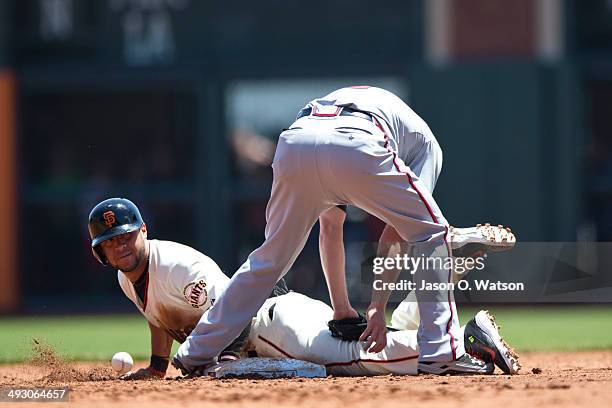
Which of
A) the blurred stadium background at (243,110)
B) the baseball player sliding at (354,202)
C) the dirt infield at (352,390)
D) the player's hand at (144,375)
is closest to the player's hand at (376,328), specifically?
the baseball player sliding at (354,202)

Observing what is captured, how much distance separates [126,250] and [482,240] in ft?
5.81

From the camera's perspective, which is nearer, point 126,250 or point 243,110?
point 126,250

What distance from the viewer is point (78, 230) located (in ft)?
47.5

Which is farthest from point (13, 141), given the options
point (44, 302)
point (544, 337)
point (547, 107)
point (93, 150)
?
point (544, 337)

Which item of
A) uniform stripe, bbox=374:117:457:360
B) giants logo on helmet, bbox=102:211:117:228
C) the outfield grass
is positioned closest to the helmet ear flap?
giants logo on helmet, bbox=102:211:117:228

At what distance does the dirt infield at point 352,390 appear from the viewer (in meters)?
4.76

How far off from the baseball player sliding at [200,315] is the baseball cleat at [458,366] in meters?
0.06

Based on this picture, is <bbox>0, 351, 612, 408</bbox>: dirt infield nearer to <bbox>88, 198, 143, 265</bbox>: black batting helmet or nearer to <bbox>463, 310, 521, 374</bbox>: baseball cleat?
<bbox>463, 310, 521, 374</bbox>: baseball cleat

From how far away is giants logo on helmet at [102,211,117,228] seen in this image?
238 inches

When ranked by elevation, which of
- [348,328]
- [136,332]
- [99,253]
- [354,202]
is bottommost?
[136,332]

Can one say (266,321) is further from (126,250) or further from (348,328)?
(126,250)

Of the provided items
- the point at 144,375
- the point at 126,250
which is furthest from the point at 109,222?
the point at 144,375

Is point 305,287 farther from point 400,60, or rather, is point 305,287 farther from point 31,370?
point 31,370

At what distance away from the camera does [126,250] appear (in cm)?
608
